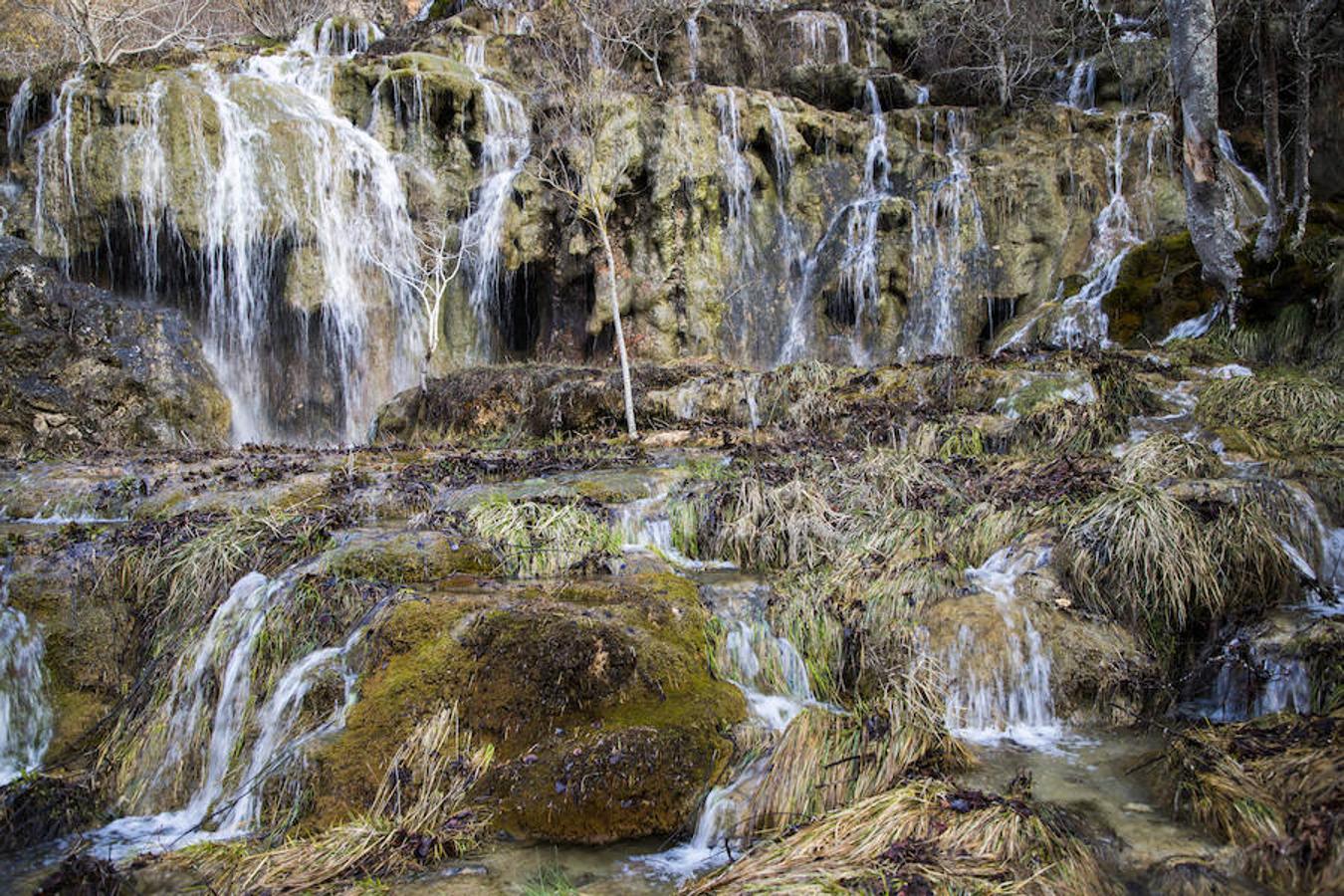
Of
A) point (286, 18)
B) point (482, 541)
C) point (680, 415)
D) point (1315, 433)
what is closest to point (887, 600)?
point (482, 541)

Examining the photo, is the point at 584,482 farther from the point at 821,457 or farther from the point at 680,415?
the point at 680,415

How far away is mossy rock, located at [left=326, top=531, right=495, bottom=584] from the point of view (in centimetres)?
573

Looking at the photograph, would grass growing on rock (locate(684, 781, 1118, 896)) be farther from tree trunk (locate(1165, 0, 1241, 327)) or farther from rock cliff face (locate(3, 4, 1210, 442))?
rock cliff face (locate(3, 4, 1210, 442))

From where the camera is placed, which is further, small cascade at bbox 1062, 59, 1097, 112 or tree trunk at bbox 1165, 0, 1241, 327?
small cascade at bbox 1062, 59, 1097, 112

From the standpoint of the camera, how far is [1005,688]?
4.75 meters

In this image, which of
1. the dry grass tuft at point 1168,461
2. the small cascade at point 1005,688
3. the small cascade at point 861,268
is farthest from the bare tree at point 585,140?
the small cascade at point 1005,688

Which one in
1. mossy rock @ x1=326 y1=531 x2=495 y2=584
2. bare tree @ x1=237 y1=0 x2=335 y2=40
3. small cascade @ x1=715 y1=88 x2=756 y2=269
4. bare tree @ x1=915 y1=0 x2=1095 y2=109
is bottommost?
mossy rock @ x1=326 y1=531 x2=495 y2=584

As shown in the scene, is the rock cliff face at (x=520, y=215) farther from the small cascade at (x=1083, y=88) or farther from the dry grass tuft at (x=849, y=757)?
the dry grass tuft at (x=849, y=757)

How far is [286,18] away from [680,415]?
22.1m

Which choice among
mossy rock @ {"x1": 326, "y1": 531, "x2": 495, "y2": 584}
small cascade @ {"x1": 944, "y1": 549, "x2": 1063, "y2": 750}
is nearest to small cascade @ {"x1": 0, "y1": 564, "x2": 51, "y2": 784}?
mossy rock @ {"x1": 326, "y1": 531, "x2": 495, "y2": 584}

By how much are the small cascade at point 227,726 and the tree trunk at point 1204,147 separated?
37.0ft

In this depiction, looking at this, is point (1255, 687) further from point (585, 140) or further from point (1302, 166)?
point (585, 140)

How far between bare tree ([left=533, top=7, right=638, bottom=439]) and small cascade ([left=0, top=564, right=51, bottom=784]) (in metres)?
6.71

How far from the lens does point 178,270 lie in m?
14.8
